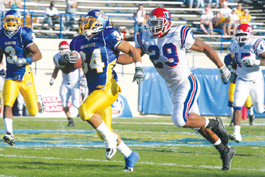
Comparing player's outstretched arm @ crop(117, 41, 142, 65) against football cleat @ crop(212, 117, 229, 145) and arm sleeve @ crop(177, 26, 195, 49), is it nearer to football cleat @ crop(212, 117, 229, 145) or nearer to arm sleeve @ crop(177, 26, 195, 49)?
arm sleeve @ crop(177, 26, 195, 49)

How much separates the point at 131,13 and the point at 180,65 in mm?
13627

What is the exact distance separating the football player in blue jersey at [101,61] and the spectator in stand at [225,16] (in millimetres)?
13139

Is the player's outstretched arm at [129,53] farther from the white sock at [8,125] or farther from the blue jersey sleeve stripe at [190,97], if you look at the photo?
the white sock at [8,125]

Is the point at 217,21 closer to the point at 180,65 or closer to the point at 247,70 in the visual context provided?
the point at 247,70

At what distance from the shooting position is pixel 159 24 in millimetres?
4812

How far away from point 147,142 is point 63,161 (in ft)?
7.29

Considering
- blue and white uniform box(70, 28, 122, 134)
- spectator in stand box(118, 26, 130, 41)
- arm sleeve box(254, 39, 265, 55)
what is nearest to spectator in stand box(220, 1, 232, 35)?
spectator in stand box(118, 26, 130, 41)

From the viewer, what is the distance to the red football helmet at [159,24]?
482 centimetres

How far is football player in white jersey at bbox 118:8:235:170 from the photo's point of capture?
4668mm

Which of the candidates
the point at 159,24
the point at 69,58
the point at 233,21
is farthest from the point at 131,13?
the point at 69,58

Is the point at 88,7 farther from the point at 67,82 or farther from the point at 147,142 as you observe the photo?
the point at 147,142

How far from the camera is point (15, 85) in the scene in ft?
21.1

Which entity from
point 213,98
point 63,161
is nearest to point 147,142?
point 63,161

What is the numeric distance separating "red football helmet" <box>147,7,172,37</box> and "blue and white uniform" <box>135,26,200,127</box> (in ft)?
0.19
